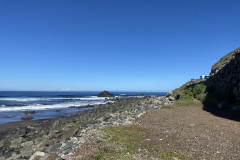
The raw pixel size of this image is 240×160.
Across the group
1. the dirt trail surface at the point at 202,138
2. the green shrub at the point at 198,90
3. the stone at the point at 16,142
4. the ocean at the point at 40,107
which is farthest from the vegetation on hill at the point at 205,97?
the ocean at the point at 40,107

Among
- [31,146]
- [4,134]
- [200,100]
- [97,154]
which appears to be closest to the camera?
[97,154]

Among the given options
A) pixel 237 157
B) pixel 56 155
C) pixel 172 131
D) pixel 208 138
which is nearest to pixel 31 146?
pixel 56 155

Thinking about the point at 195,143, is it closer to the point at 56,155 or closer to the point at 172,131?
the point at 172,131

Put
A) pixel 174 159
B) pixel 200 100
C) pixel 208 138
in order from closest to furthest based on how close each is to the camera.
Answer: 1. pixel 174 159
2. pixel 208 138
3. pixel 200 100

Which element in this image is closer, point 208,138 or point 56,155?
point 56,155

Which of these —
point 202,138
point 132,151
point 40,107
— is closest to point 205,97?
point 202,138

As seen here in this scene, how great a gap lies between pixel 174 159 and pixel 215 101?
1445 cm

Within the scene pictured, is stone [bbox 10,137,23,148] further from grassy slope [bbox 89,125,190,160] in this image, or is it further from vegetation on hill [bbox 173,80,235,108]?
vegetation on hill [bbox 173,80,235,108]

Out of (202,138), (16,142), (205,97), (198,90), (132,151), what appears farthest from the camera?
(198,90)

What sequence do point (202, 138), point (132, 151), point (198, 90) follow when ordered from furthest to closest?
point (198, 90), point (202, 138), point (132, 151)

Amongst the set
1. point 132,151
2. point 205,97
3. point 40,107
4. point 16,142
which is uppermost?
point 205,97

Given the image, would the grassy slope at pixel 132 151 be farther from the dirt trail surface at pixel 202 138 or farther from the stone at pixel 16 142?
the stone at pixel 16 142

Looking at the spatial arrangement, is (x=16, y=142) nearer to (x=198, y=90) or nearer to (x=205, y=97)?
(x=205, y=97)

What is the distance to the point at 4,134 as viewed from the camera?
45.0 ft
